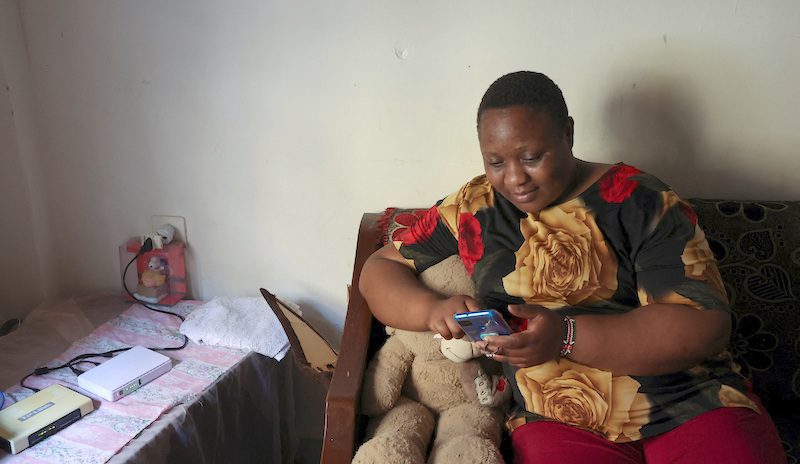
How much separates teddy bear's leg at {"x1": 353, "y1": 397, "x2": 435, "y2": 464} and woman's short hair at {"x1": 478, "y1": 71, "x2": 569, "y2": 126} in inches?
23.3

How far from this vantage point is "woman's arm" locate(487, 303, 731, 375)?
93 centimetres

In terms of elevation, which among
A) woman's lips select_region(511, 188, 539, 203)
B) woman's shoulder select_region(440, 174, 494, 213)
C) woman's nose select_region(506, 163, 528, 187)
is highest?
woman's nose select_region(506, 163, 528, 187)

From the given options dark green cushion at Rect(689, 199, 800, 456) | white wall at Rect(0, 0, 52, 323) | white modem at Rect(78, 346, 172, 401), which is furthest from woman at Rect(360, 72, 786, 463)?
white wall at Rect(0, 0, 52, 323)

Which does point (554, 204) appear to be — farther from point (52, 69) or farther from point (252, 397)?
point (52, 69)

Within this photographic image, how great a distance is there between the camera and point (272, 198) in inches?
62.5

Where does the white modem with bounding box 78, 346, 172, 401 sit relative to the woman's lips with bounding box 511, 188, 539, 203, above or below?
below

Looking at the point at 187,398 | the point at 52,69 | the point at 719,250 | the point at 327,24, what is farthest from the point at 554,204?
the point at 52,69

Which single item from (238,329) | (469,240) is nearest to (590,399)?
(469,240)

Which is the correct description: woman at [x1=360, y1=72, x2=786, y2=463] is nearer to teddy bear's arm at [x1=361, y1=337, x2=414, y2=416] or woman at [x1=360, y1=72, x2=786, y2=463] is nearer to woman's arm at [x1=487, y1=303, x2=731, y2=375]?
woman's arm at [x1=487, y1=303, x2=731, y2=375]

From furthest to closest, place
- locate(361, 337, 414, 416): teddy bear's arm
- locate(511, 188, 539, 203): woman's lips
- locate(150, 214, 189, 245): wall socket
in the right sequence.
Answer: locate(150, 214, 189, 245): wall socket → locate(361, 337, 414, 416): teddy bear's arm → locate(511, 188, 539, 203): woman's lips

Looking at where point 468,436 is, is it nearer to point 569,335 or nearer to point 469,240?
point 569,335

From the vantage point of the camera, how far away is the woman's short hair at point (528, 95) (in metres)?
0.98

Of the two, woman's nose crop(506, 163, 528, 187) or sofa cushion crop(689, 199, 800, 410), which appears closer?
woman's nose crop(506, 163, 528, 187)

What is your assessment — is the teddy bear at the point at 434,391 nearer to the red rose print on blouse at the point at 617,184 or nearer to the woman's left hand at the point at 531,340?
the woman's left hand at the point at 531,340
